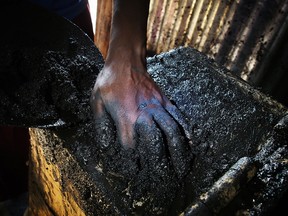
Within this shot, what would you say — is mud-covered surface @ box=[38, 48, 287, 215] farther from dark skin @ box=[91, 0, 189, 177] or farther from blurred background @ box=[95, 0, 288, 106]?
blurred background @ box=[95, 0, 288, 106]

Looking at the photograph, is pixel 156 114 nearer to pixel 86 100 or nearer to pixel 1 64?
pixel 86 100

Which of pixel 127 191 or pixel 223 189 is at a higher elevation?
pixel 223 189

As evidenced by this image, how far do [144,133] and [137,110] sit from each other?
142mm

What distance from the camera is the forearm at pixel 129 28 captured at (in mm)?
1598

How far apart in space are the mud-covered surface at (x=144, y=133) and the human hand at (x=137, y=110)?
0.12 ft

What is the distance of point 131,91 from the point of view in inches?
57.5

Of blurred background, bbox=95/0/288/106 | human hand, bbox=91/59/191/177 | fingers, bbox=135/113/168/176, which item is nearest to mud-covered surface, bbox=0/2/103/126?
human hand, bbox=91/59/191/177

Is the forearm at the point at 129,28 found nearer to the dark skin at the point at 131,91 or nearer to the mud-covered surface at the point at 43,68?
the dark skin at the point at 131,91

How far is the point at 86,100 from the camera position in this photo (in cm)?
147

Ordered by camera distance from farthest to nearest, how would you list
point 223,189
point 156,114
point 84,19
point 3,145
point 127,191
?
point 3,145 → point 84,19 → point 156,114 → point 127,191 → point 223,189

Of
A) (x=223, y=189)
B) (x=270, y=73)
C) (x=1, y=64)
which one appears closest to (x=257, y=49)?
(x=270, y=73)

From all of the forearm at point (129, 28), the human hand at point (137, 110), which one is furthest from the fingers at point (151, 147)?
the forearm at point (129, 28)

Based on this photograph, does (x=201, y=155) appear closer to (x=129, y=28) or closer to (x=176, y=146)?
(x=176, y=146)

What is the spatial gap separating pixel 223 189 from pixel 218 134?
1.36 feet
